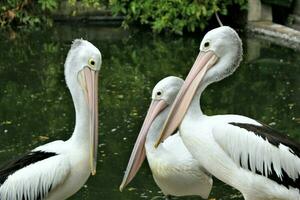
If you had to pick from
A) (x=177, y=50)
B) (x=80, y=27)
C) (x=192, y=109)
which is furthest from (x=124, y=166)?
(x=80, y=27)

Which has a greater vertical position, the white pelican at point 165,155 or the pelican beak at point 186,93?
the pelican beak at point 186,93

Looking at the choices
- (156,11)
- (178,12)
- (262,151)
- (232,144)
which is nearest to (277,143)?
(262,151)

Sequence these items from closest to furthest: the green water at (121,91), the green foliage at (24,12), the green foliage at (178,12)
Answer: the green water at (121,91) < the green foliage at (178,12) < the green foliage at (24,12)

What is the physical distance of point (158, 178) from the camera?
450cm

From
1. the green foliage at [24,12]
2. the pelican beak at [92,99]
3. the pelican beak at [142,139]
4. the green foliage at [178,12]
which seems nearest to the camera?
the pelican beak at [92,99]

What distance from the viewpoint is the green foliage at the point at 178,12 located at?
34.7ft

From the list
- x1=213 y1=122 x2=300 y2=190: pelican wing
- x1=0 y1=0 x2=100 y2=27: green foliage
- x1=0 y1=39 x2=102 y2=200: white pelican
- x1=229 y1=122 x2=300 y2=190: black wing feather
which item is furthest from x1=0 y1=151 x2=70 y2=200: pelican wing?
x1=0 y1=0 x2=100 y2=27: green foliage

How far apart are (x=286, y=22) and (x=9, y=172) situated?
7.58 metres

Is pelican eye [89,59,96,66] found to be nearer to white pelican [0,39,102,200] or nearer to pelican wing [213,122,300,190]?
white pelican [0,39,102,200]

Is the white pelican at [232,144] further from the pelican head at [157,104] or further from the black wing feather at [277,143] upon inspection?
the pelican head at [157,104]

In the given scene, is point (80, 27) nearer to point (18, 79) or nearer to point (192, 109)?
point (18, 79)

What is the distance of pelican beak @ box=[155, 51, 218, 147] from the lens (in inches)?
161

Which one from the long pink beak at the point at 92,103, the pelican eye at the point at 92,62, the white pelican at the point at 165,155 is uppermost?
the pelican eye at the point at 92,62

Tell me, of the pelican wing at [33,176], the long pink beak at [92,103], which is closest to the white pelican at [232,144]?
the long pink beak at [92,103]
